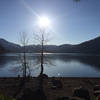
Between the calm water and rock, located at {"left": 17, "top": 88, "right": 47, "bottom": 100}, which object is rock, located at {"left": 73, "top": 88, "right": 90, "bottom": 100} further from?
the calm water

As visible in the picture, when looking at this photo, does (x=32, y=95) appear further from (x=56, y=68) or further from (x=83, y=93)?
(x=56, y=68)

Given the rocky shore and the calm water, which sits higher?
the rocky shore

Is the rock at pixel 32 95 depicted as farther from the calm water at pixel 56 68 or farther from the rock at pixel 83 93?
the calm water at pixel 56 68

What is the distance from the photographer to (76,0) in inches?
192

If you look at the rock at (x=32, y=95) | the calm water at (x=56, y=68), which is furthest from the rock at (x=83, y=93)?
the calm water at (x=56, y=68)

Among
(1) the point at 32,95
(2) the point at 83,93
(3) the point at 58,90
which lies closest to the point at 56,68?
(3) the point at 58,90

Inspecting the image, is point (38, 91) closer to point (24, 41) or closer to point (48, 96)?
point (48, 96)

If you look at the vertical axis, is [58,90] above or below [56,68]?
above

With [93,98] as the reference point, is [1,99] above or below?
above

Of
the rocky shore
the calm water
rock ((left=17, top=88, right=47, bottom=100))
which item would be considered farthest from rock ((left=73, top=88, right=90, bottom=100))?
the calm water

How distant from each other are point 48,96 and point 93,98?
4138 millimetres

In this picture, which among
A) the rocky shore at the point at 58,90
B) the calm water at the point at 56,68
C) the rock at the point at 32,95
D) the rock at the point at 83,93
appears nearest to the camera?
the rock at the point at 83,93

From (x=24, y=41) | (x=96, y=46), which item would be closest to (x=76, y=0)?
(x=24, y=41)

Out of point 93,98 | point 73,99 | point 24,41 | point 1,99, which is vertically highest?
point 24,41
